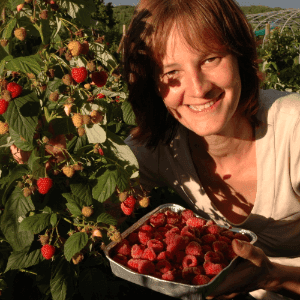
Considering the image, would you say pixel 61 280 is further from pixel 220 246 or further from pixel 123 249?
pixel 220 246

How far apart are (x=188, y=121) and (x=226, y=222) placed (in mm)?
621

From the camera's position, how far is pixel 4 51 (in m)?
0.96

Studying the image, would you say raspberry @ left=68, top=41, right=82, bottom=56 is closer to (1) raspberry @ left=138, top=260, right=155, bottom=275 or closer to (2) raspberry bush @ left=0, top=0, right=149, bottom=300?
(2) raspberry bush @ left=0, top=0, right=149, bottom=300

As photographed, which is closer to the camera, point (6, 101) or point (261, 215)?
point (6, 101)

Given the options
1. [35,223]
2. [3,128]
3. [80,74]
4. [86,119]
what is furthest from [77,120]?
[35,223]

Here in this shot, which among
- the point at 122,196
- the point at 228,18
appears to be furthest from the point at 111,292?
the point at 228,18

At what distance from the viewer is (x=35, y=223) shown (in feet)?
3.40

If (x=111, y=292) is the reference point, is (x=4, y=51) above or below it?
above

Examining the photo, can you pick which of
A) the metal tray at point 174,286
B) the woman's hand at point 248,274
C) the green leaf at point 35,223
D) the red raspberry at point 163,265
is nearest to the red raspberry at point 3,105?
the green leaf at point 35,223

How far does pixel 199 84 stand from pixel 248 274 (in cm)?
79

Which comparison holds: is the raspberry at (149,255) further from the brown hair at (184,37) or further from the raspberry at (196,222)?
the brown hair at (184,37)

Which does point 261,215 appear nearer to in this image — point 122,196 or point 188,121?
point 188,121

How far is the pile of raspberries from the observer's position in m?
1.19

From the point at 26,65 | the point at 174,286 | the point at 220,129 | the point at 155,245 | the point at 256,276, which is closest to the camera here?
the point at 26,65
